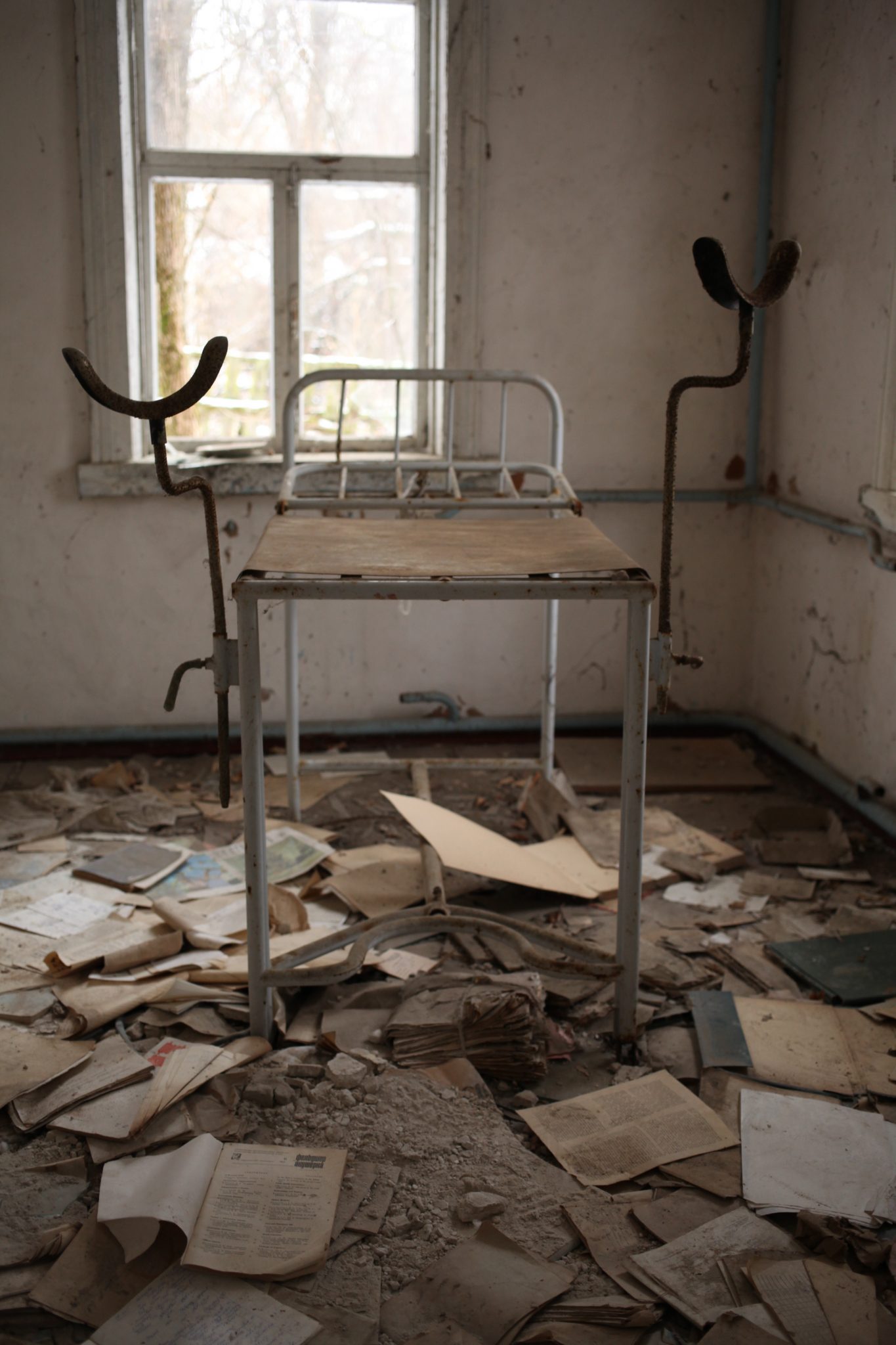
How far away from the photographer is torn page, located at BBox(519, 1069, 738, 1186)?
1678 millimetres

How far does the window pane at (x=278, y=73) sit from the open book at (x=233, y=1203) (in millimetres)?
2713

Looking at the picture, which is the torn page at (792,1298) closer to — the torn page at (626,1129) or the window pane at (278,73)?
the torn page at (626,1129)

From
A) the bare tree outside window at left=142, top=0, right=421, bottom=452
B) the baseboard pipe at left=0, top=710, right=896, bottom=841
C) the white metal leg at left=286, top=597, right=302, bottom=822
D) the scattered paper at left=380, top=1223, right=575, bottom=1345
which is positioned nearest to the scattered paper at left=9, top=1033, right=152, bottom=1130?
the scattered paper at left=380, top=1223, right=575, bottom=1345

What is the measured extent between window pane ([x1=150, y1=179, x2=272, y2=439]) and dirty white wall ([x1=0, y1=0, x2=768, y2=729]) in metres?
0.29

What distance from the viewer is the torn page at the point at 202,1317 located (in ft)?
4.41

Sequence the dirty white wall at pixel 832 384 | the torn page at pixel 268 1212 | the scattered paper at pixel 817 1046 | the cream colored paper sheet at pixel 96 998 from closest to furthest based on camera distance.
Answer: the torn page at pixel 268 1212 → the scattered paper at pixel 817 1046 → the cream colored paper sheet at pixel 96 998 → the dirty white wall at pixel 832 384

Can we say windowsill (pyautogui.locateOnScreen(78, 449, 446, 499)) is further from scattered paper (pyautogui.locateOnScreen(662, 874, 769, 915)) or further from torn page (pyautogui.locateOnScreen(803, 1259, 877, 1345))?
torn page (pyautogui.locateOnScreen(803, 1259, 877, 1345))

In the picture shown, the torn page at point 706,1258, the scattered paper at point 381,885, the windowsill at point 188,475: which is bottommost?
the torn page at point 706,1258

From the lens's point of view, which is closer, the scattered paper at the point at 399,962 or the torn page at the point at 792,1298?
the torn page at the point at 792,1298

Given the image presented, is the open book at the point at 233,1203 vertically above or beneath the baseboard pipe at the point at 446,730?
beneath

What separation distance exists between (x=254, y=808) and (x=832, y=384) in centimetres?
206

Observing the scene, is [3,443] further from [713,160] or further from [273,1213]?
[273,1213]

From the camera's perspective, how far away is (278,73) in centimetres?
329

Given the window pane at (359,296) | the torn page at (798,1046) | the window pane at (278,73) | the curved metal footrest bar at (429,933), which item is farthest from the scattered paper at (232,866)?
the window pane at (278,73)
